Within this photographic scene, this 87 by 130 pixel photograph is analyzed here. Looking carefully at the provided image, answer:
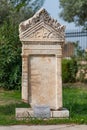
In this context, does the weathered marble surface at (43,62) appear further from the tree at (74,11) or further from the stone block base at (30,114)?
the tree at (74,11)

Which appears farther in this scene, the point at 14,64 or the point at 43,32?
the point at 14,64

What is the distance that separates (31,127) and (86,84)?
11.5 metres

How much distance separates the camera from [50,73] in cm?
1040

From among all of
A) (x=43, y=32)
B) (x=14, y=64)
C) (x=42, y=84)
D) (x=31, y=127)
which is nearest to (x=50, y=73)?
(x=42, y=84)

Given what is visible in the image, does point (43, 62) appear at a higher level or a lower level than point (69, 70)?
higher

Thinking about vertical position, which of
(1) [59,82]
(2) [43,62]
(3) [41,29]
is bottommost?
(1) [59,82]

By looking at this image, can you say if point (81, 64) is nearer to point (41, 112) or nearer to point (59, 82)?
point (59, 82)

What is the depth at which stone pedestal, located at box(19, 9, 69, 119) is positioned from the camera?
Answer: 10.3m

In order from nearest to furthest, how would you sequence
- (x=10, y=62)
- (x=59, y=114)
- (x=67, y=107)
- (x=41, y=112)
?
(x=41, y=112), (x=59, y=114), (x=67, y=107), (x=10, y=62)

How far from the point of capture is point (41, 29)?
33.7 ft

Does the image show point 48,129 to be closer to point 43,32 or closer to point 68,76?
point 43,32

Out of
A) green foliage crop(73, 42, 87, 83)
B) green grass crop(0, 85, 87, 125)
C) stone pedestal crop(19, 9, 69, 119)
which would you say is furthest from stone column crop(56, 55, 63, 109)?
green foliage crop(73, 42, 87, 83)

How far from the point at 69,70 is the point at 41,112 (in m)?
10.8

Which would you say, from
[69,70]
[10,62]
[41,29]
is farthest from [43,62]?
[69,70]
